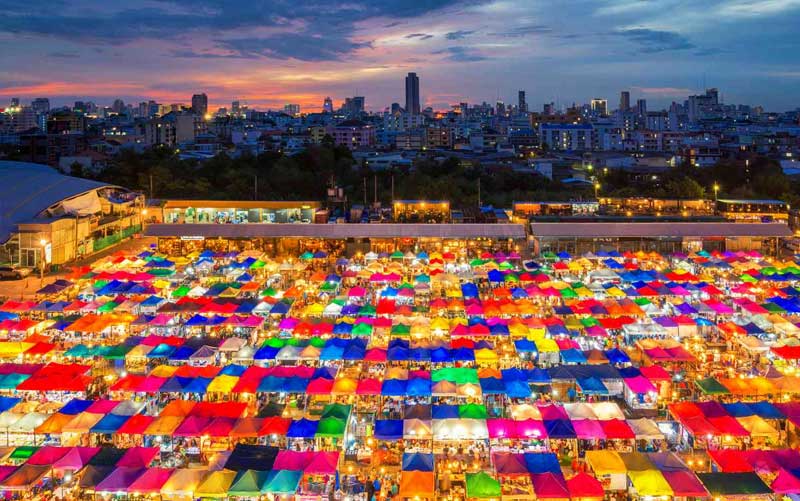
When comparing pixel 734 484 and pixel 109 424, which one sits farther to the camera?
pixel 109 424

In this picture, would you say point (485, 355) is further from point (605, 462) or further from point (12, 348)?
point (12, 348)

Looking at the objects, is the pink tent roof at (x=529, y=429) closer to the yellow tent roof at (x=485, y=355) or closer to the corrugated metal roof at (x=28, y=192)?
the yellow tent roof at (x=485, y=355)

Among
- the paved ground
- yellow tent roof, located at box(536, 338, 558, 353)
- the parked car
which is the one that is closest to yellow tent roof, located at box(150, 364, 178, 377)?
yellow tent roof, located at box(536, 338, 558, 353)

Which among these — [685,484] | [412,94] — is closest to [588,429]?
[685,484]

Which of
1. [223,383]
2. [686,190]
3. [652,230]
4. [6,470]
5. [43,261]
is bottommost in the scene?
[6,470]

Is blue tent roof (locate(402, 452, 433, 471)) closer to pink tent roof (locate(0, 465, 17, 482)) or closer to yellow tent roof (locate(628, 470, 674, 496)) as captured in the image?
yellow tent roof (locate(628, 470, 674, 496))

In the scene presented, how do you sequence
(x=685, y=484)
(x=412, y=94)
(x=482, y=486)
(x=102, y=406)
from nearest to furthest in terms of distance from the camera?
1. (x=685, y=484)
2. (x=482, y=486)
3. (x=102, y=406)
4. (x=412, y=94)
